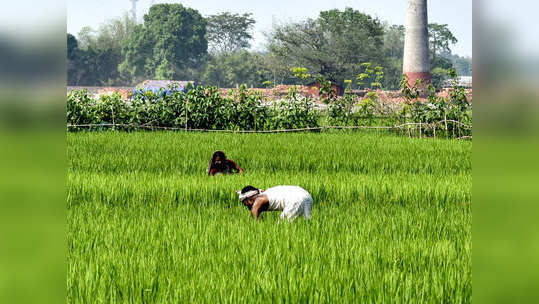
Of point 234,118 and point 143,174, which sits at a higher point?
point 234,118

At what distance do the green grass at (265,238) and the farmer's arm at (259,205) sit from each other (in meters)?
0.09

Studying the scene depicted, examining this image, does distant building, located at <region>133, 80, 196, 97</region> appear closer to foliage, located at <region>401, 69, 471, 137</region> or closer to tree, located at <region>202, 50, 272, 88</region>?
foliage, located at <region>401, 69, 471, 137</region>

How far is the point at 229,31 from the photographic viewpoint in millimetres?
62844

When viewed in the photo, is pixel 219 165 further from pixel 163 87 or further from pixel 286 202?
pixel 163 87

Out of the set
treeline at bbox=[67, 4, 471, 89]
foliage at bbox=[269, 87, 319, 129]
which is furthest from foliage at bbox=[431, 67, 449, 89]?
foliage at bbox=[269, 87, 319, 129]

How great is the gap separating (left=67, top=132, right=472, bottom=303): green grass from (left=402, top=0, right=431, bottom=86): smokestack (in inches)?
908

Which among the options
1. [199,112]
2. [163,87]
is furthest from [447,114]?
[163,87]

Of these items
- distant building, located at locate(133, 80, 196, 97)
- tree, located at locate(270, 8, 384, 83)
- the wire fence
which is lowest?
the wire fence

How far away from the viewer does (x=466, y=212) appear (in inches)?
185

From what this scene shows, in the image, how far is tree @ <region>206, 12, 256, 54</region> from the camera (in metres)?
61.9
